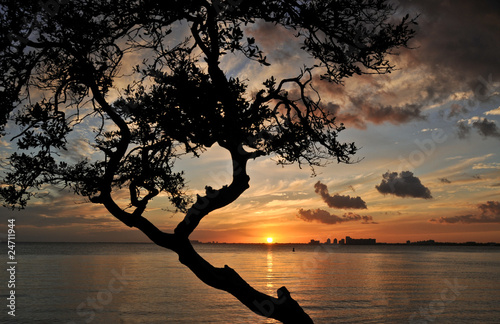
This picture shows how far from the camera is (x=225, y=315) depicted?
30.8 m

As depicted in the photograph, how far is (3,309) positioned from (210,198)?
3392cm

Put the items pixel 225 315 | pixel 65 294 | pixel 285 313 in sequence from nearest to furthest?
pixel 285 313 < pixel 225 315 < pixel 65 294

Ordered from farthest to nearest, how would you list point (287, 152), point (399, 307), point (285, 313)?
point (399, 307)
point (287, 152)
point (285, 313)

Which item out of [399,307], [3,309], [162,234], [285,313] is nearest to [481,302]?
[399,307]

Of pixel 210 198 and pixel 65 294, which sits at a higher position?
pixel 210 198

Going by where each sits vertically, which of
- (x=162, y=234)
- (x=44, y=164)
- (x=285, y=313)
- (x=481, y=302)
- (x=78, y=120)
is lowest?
(x=481, y=302)

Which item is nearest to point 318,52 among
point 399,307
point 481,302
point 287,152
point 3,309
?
point 287,152

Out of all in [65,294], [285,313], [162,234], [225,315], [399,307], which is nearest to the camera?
[162,234]

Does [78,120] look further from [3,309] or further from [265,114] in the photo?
[3,309]

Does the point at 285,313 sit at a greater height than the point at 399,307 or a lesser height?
greater

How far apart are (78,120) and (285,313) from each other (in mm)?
5801

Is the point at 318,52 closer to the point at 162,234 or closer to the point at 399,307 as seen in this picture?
the point at 162,234

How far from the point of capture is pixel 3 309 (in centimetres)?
3244

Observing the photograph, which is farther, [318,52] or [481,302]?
[481,302]
